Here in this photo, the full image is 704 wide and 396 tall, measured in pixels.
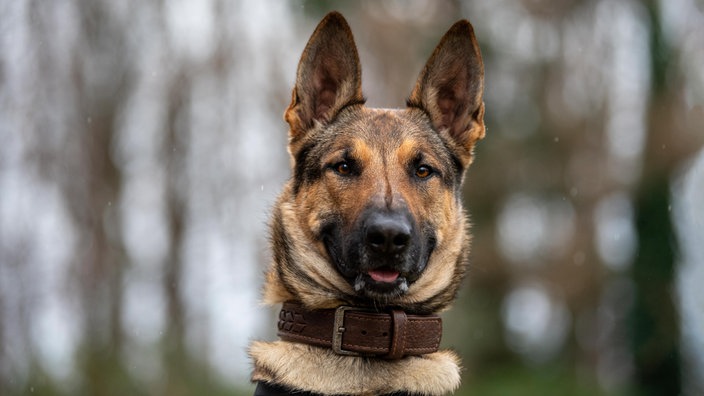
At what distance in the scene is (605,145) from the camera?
1648 centimetres

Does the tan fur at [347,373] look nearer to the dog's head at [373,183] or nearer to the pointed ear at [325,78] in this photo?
A: the dog's head at [373,183]

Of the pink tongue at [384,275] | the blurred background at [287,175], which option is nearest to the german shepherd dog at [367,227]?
the pink tongue at [384,275]

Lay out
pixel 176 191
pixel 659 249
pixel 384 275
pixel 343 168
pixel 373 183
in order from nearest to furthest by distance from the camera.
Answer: pixel 384 275 → pixel 373 183 → pixel 343 168 → pixel 176 191 → pixel 659 249

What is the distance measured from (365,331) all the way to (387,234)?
0.50m

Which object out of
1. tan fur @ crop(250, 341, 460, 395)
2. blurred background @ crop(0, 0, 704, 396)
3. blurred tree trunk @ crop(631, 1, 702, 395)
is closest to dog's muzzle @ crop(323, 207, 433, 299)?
tan fur @ crop(250, 341, 460, 395)

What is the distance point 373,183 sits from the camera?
4.46 meters

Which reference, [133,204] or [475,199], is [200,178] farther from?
[475,199]

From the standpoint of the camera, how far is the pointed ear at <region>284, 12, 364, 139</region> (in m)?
4.77

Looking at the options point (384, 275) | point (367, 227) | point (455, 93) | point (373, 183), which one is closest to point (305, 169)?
point (373, 183)

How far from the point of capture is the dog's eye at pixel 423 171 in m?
4.68

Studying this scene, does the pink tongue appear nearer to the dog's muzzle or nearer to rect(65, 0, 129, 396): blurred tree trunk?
the dog's muzzle

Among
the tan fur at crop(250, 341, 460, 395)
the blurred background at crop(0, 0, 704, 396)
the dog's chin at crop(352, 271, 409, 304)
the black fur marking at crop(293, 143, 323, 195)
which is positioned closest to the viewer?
the tan fur at crop(250, 341, 460, 395)

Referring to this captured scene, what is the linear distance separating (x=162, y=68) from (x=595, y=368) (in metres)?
10.4

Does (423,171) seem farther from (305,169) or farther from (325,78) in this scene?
(325,78)
